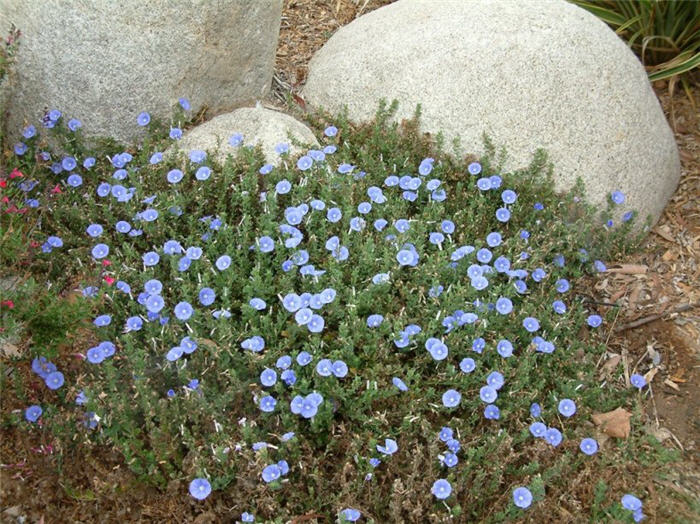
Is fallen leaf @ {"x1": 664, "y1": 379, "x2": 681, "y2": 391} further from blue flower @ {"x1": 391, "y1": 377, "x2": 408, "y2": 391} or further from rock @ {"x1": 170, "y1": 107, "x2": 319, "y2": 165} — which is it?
rock @ {"x1": 170, "y1": 107, "x2": 319, "y2": 165}

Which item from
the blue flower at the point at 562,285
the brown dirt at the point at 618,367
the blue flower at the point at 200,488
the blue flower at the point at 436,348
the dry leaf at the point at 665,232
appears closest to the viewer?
the blue flower at the point at 200,488

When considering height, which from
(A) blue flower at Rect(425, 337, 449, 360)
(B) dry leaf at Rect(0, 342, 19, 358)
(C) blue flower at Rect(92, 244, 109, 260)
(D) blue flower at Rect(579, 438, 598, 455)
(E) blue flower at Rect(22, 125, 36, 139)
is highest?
(E) blue flower at Rect(22, 125, 36, 139)

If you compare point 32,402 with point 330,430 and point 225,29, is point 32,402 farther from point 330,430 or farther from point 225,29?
point 225,29

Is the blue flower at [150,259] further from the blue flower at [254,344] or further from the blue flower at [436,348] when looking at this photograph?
the blue flower at [436,348]

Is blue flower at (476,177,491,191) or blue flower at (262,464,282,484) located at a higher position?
blue flower at (476,177,491,191)

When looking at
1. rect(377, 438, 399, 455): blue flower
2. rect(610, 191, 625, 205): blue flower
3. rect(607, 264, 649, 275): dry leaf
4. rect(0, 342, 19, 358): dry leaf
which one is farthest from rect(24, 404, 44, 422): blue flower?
rect(610, 191, 625, 205): blue flower

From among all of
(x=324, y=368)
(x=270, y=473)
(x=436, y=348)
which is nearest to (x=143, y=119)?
(x=324, y=368)

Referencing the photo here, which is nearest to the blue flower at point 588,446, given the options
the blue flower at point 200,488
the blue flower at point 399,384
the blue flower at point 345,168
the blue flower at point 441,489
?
the blue flower at point 441,489

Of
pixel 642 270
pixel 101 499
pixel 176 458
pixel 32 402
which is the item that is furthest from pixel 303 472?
pixel 642 270
